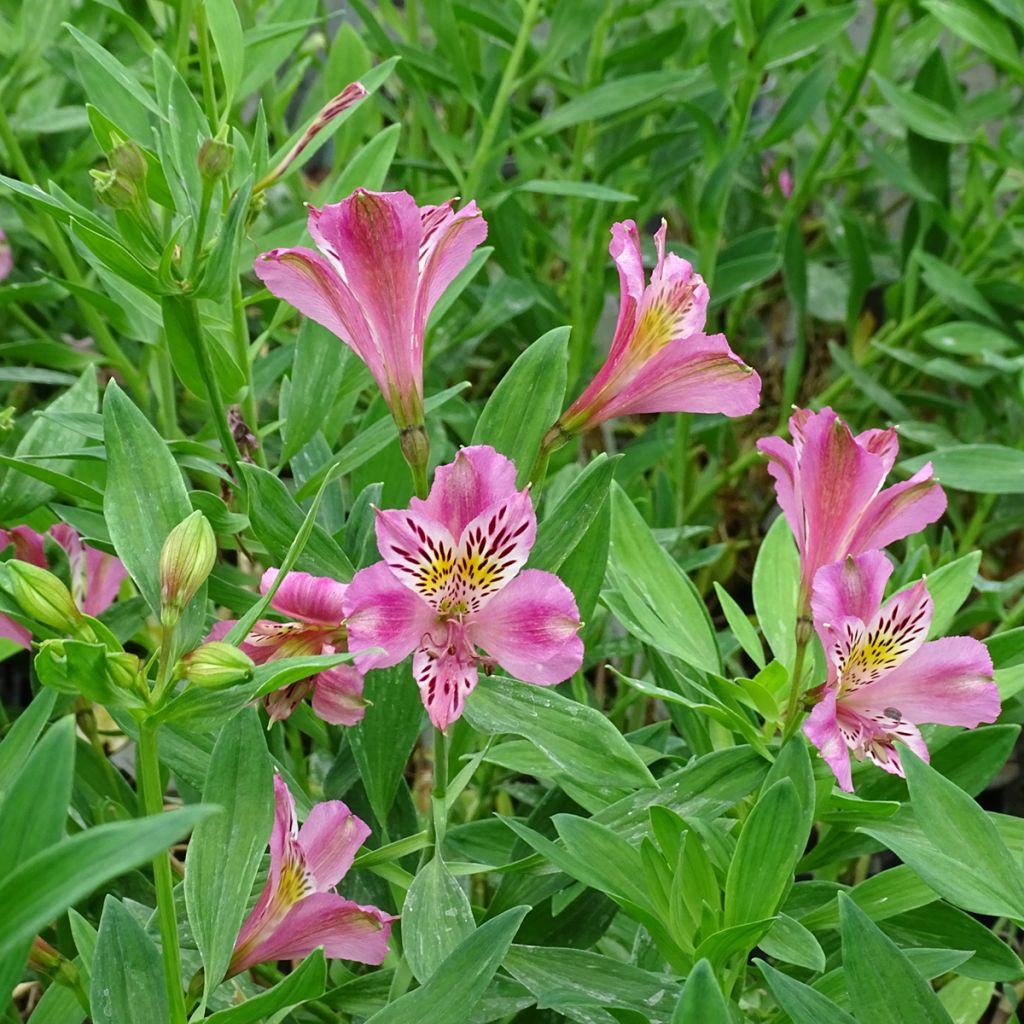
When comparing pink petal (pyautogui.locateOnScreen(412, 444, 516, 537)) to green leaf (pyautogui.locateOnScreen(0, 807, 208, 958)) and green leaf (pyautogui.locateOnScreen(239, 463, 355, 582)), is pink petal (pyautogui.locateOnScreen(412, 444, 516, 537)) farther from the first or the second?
green leaf (pyautogui.locateOnScreen(0, 807, 208, 958))

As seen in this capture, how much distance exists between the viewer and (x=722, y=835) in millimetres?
512

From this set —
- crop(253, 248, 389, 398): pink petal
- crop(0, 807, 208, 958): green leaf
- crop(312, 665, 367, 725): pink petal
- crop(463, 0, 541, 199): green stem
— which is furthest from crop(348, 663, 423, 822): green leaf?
crop(463, 0, 541, 199): green stem

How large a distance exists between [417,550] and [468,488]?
29 millimetres

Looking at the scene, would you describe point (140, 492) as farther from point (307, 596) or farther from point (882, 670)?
point (882, 670)

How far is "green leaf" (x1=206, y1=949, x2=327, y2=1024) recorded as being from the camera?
16.3 inches

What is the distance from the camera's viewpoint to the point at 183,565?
43 centimetres

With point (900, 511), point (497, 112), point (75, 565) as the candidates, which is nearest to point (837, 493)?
point (900, 511)

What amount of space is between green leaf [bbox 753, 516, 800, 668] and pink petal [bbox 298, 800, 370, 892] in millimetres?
223

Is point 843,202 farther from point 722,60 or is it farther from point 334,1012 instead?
point 334,1012

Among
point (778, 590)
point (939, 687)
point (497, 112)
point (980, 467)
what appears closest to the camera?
point (939, 687)

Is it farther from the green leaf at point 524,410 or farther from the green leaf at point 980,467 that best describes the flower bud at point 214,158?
the green leaf at point 980,467

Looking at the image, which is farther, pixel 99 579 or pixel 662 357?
pixel 99 579

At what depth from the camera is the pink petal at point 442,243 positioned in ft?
1.64

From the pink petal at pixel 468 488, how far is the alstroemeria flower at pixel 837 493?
0.39 feet
